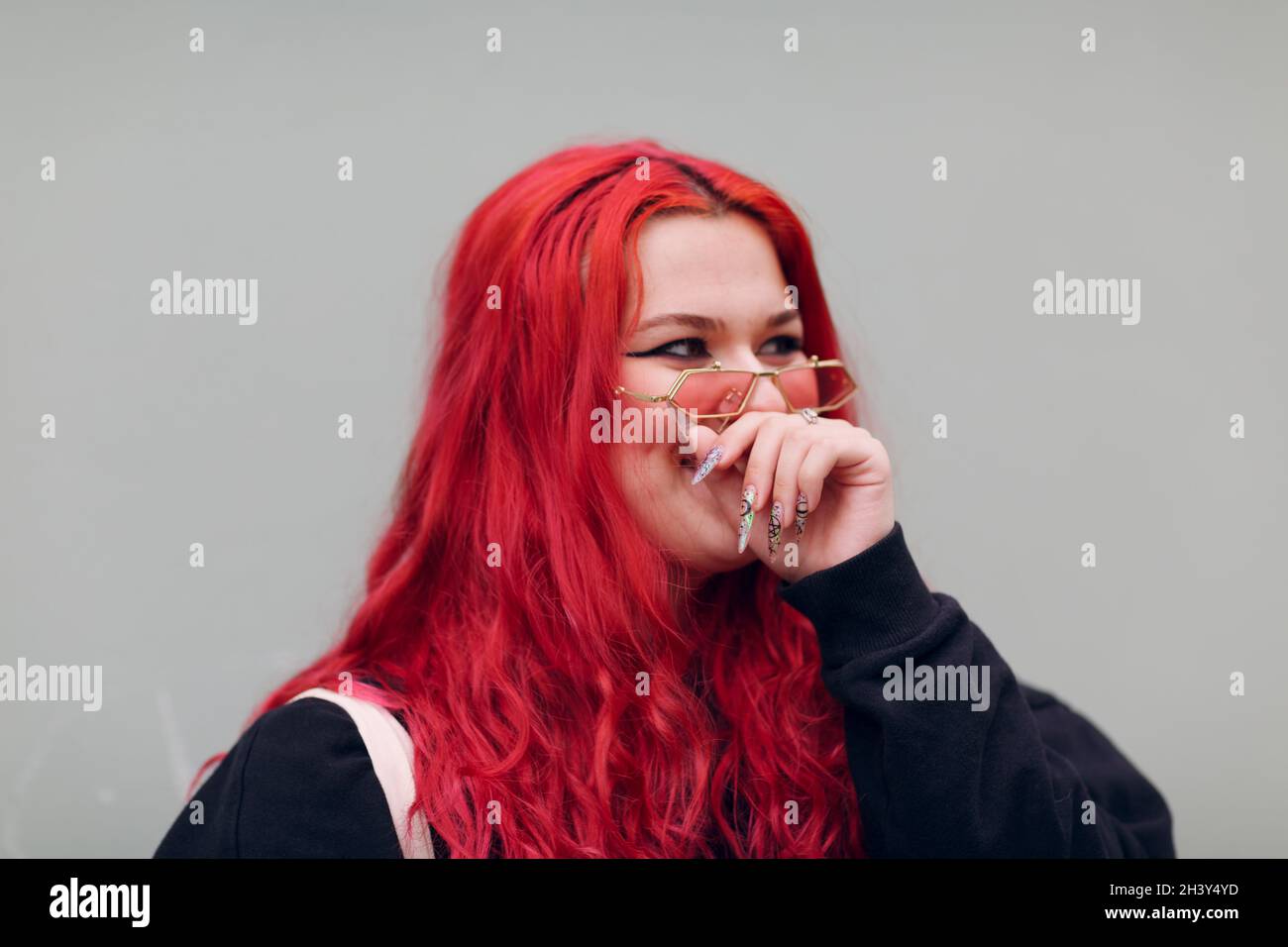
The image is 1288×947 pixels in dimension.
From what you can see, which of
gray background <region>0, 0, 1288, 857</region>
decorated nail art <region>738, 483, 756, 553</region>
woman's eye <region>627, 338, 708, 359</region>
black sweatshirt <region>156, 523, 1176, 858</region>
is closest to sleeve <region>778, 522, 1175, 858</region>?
black sweatshirt <region>156, 523, 1176, 858</region>

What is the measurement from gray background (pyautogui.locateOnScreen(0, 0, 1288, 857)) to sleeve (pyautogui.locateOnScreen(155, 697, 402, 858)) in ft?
1.82

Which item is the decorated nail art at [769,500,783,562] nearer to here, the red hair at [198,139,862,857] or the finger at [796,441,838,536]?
the finger at [796,441,838,536]

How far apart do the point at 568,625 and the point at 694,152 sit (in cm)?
Answer: 99

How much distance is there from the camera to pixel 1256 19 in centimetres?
187

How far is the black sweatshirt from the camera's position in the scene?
1.23m

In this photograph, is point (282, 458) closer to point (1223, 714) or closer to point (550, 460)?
point (550, 460)

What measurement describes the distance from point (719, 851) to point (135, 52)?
5.57 ft

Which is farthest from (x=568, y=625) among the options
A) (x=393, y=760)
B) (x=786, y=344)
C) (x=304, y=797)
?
(x=786, y=344)

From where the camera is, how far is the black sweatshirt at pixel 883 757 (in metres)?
1.23

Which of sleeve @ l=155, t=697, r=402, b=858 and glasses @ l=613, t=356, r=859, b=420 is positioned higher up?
glasses @ l=613, t=356, r=859, b=420

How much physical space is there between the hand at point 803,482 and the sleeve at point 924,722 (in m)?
0.04

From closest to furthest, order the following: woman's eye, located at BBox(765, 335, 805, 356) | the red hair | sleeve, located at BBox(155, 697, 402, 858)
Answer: sleeve, located at BBox(155, 697, 402, 858) < the red hair < woman's eye, located at BBox(765, 335, 805, 356)

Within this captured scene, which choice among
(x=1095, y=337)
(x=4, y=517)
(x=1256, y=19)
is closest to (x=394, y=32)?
(x=4, y=517)

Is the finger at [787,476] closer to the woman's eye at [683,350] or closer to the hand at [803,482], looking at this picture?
the hand at [803,482]
